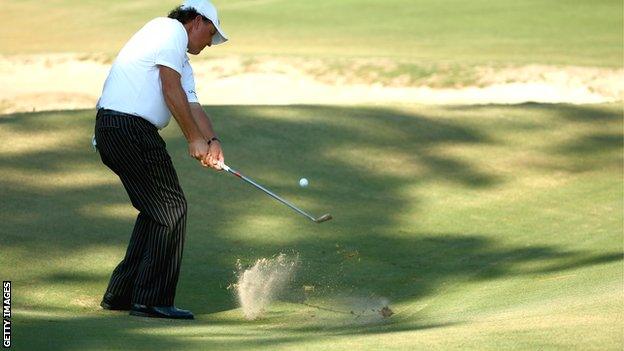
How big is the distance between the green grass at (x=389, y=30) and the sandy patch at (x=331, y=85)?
0.97 metres


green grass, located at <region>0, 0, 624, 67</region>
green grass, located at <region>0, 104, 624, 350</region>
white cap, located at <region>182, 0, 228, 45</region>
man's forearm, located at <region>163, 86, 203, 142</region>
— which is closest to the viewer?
green grass, located at <region>0, 104, 624, 350</region>

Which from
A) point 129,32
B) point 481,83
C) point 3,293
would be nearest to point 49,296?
point 3,293

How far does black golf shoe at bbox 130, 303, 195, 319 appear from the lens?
19.8 ft

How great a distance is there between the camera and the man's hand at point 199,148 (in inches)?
234

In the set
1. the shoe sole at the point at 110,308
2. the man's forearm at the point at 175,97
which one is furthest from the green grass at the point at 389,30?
the man's forearm at the point at 175,97

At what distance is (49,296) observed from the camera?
6.51 meters

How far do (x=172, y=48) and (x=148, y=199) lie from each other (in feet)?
2.41

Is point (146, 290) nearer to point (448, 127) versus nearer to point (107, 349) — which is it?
point (107, 349)

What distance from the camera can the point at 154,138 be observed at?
5.98 m

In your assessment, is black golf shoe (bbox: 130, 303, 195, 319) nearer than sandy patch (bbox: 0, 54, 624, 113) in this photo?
Yes

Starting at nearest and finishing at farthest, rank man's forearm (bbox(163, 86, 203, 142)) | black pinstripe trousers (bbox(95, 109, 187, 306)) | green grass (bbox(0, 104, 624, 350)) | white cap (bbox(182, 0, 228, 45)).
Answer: green grass (bbox(0, 104, 624, 350))
man's forearm (bbox(163, 86, 203, 142))
black pinstripe trousers (bbox(95, 109, 187, 306))
white cap (bbox(182, 0, 228, 45))

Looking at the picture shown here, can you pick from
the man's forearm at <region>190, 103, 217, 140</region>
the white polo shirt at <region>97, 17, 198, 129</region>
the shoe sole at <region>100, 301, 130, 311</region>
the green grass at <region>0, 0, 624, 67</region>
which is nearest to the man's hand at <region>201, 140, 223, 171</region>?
the man's forearm at <region>190, 103, 217, 140</region>

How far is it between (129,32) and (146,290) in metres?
24.1

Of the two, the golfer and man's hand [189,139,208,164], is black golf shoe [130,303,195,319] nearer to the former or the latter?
the golfer
